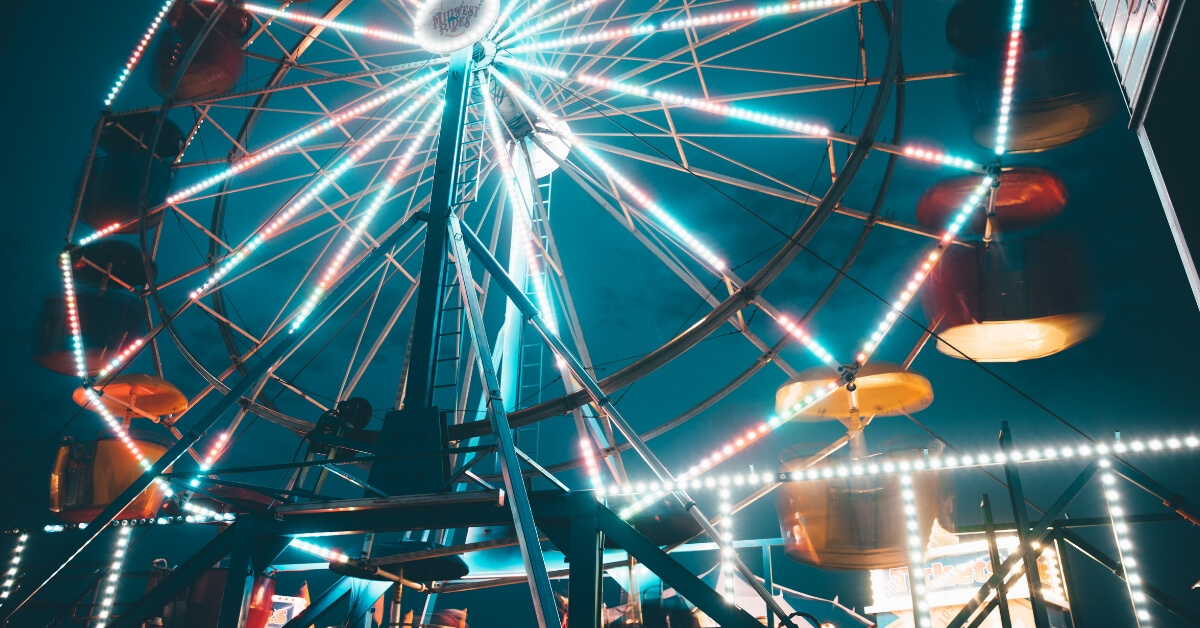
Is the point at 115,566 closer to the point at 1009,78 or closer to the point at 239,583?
the point at 239,583

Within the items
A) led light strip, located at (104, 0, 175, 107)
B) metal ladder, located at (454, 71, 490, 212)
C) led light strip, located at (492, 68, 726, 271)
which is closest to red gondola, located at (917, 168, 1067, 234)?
led light strip, located at (492, 68, 726, 271)

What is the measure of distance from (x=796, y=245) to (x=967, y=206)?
1.91 meters

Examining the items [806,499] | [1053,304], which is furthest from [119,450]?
[1053,304]

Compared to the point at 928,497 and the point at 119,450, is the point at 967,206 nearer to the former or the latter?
the point at 928,497

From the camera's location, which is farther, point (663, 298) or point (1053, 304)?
point (663, 298)

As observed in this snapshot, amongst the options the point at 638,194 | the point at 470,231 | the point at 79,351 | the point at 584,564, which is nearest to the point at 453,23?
the point at 638,194

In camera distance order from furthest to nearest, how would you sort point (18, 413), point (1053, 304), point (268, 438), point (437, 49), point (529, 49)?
point (268, 438) → point (18, 413) → point (529, 49) → point (437, 49) → point (1053, 304)

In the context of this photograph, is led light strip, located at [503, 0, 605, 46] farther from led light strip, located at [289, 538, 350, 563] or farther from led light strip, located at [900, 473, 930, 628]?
led light strip, located at [900, 473, 930, 628]

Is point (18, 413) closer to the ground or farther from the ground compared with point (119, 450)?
farther from the ground

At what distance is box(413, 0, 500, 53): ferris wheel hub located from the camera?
9383 millimetres

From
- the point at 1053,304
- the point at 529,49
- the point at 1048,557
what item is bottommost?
the point at 1048,557

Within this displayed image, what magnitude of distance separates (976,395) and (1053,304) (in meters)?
20.1

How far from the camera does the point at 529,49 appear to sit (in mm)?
10242

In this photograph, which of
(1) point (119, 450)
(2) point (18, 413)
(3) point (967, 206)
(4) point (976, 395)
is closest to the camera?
(3) point (967, 206)
